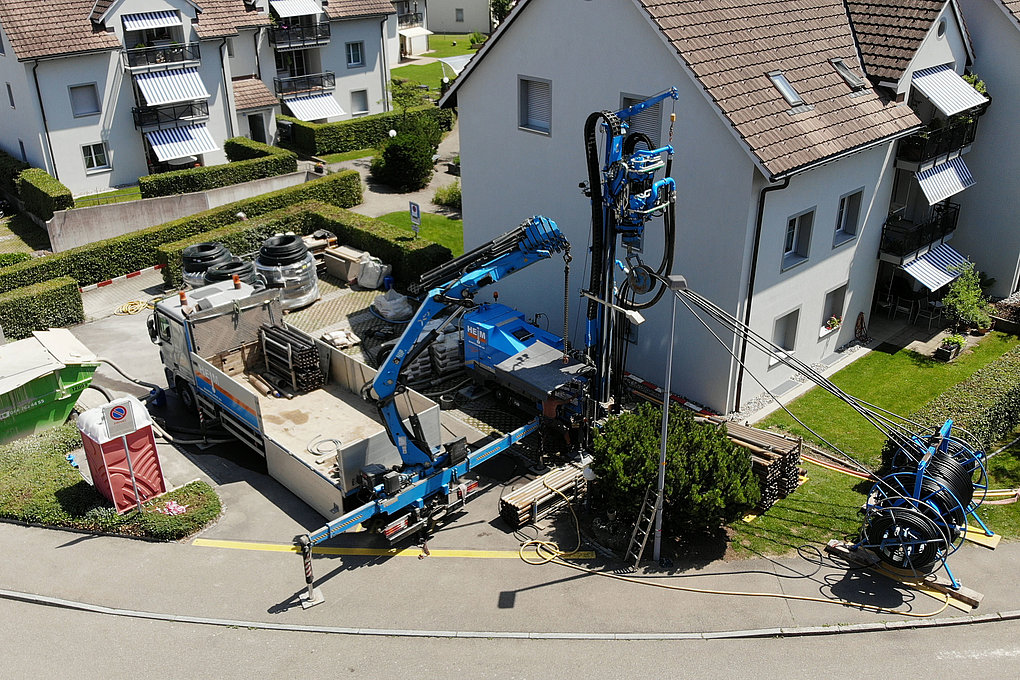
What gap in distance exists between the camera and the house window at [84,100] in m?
38.8

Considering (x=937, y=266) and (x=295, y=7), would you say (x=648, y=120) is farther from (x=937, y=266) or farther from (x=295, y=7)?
(x=295, y=7)

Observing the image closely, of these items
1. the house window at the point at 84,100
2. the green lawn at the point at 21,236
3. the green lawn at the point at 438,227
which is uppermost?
the house window at the point at 84,100

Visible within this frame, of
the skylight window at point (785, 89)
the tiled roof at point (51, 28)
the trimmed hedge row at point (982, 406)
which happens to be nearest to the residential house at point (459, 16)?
the tiled roof at point (51, 28)

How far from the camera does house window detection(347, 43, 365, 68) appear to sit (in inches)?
1981

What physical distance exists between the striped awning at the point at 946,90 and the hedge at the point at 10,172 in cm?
3626

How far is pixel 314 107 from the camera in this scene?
48.6 m

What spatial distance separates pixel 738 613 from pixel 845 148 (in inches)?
475

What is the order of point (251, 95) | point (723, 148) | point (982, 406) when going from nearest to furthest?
point (723, 148) → point (982, 406) → point (251, 95)

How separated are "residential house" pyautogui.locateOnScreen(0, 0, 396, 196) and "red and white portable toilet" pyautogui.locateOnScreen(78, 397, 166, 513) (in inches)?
974

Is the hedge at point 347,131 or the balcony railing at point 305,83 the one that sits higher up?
the balcony railing at point 305,83

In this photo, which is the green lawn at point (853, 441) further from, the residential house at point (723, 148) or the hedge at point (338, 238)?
the hedge at point (338, 238)

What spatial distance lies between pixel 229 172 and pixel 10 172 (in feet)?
32.0

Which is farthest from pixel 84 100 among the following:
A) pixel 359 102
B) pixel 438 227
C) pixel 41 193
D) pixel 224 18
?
pixel 438 227

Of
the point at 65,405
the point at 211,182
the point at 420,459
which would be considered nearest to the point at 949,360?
the point at 420,459
